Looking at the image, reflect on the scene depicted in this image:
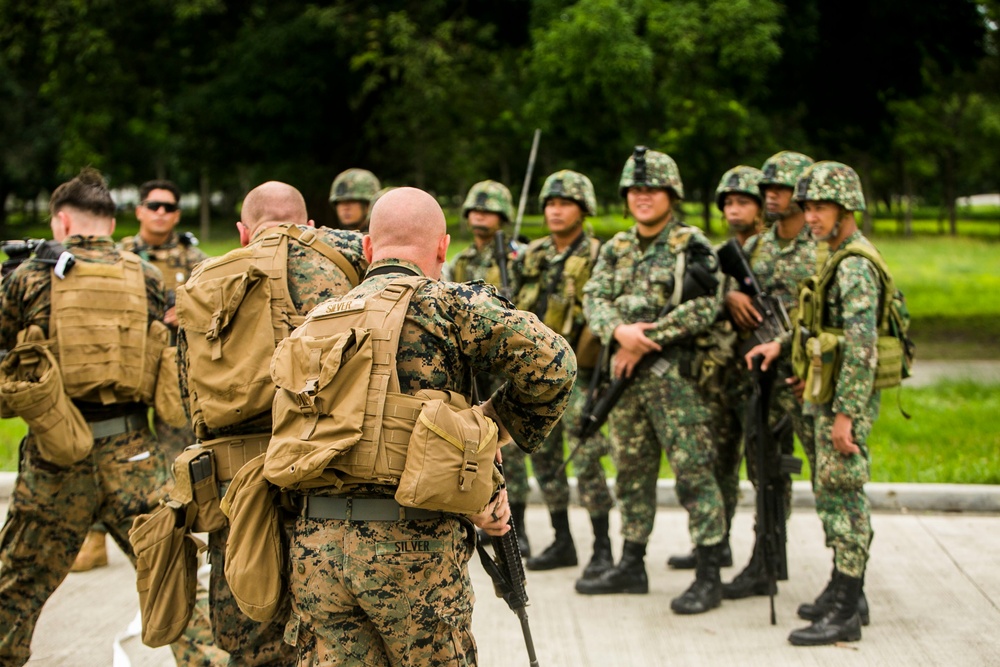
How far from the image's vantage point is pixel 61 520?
4.77 m

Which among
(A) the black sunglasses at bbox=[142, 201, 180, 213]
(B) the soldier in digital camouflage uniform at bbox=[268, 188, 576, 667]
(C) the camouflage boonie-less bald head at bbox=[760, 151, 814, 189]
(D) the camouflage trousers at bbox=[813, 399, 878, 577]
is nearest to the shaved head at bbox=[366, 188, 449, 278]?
(B) the soldier in digital camouflage uniform at bbox=[268, 188, 576, 667]

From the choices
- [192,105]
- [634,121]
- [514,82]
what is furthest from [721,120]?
[192,105]


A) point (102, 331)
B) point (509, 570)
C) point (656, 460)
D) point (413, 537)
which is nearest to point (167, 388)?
point (102, 331)

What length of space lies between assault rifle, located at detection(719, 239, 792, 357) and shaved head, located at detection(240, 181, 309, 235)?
8.94 feet

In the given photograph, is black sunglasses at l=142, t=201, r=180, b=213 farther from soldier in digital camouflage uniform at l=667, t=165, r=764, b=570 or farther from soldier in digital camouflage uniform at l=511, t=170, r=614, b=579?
soldier in digital camouflage uniform at l=667, t=165, r=764, b=570

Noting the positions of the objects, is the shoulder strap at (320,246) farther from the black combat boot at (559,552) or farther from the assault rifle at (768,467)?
the black combat boot at (559,552)

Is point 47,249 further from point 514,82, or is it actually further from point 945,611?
point 514,82

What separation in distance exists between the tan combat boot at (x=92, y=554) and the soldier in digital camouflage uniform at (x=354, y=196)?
→ 2.81m

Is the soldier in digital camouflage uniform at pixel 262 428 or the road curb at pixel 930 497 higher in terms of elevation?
the soldier in digital camouflage uniform at pixel 262 428

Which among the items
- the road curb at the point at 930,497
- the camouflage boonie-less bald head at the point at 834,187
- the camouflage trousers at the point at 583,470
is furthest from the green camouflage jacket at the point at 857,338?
the road curb at the point at 930,497

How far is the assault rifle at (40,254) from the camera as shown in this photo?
4781mm

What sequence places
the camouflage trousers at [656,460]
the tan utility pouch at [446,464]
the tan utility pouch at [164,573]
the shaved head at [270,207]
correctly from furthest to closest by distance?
the camouflage trousers at [656,460] → the shaved head at [270,207] → the tan utility pouch at [164,573] → the tan utility pouch at [446,464]

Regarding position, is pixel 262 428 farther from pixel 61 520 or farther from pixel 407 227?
pixel 61 520

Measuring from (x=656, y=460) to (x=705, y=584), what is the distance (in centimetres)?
73
